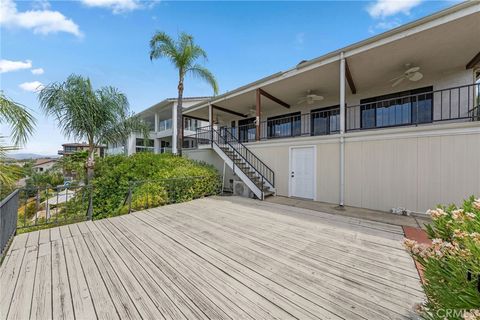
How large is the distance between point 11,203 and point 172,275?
3.75 metres

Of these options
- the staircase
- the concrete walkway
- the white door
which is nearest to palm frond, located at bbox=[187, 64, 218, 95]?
the staircase

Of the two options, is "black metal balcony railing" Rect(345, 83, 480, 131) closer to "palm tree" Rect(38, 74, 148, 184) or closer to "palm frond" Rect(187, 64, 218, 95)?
"palm frond" Rect(187, 64, 218, 95)

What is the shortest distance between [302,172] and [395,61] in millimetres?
4726

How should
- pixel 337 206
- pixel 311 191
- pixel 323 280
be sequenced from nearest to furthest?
1. pixel 323 280
2. pixel 337 206
3. pixel 311 191

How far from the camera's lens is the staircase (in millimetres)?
8172

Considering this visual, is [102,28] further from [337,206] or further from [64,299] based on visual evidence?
[337,206]

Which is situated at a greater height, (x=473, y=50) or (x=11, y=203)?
(x=473, y=50)

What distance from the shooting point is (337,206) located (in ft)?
21.0

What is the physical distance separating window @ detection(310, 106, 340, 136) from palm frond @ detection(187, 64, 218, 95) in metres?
5.50

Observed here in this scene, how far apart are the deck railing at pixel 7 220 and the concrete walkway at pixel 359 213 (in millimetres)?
6514

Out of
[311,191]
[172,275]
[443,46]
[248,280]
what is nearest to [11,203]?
[172,275]

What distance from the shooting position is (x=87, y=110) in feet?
28.1

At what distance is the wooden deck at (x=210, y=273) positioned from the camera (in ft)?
6.68

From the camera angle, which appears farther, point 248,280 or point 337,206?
point 337,206
